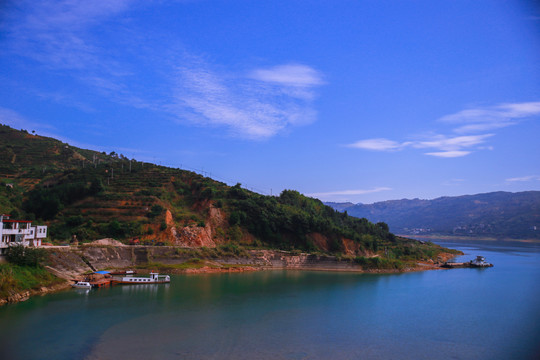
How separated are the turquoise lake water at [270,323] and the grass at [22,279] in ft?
5.11

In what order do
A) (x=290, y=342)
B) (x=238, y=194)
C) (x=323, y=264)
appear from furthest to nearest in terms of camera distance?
(x=238, y=194) → (x=323, y=264) → (x=290, y=342)

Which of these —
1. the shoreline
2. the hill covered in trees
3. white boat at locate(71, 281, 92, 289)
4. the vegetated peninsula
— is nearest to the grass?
the shoreline

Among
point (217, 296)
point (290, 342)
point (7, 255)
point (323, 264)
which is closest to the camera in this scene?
point (290, 342)

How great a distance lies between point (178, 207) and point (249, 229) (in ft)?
38.6

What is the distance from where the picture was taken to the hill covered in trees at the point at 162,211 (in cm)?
5181

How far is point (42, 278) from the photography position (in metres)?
31.9

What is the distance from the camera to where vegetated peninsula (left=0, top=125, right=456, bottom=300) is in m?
50.7

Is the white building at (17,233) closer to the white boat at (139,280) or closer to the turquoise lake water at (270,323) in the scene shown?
the turquoise lake water at (270,323)

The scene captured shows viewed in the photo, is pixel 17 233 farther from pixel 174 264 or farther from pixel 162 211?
pixel 162 211

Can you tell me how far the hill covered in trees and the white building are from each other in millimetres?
10467

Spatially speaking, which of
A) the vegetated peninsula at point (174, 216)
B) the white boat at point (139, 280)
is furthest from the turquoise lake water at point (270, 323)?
the vegetated peninsula at point (174, 216)

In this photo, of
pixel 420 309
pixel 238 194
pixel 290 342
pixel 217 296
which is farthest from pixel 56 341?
pixel 238 194

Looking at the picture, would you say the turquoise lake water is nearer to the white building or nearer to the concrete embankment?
the concrete embankment

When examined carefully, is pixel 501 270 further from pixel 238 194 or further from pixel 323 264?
pixel 238 194
